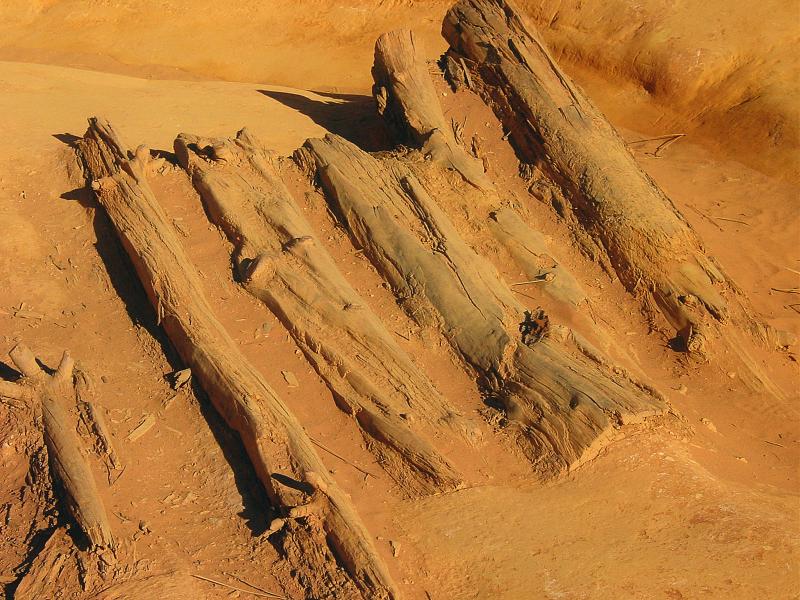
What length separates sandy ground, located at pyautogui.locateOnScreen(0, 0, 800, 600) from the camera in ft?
15.1

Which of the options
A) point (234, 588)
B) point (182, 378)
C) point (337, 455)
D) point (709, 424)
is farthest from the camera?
point (709, 424)

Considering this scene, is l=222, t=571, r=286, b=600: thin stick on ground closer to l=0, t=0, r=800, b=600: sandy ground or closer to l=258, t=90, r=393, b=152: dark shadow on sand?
l=0, t=0, r=800, b=600: sandy ground

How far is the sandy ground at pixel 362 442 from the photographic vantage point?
15.1ft

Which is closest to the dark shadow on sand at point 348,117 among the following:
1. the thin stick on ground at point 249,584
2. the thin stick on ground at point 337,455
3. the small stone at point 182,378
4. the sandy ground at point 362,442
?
the sandy ground at point 362,442

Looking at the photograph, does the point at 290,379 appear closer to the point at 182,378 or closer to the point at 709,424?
the point at 182,378

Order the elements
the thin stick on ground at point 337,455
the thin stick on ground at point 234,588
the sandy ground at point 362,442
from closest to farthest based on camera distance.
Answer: the thin stick on ground at point 234,588 < the sandy ground at point 362,442 < the thin stick on ground at point 337,455

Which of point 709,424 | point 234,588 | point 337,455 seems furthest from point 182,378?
point 709,424

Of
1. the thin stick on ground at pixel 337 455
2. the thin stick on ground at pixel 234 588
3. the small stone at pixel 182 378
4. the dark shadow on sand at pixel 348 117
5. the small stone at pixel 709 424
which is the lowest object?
the thin stick on ground at pixel 234 588

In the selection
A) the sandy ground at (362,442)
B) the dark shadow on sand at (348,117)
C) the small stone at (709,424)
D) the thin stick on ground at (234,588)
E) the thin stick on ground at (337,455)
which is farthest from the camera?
the dark shadow on sand at (348,117)

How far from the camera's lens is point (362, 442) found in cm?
529

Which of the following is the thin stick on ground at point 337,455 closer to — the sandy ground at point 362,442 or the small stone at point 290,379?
the sandy ground at point 362,442

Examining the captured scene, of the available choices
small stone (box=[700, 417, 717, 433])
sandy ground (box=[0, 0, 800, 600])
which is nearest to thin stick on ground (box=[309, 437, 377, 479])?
sandy ground (box=[0, 0, 800, 600])

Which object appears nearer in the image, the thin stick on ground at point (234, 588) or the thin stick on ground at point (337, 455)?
the thin stick on ground at point (234, 588)

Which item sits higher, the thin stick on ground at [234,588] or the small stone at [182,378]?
the small stone at [182,378]
